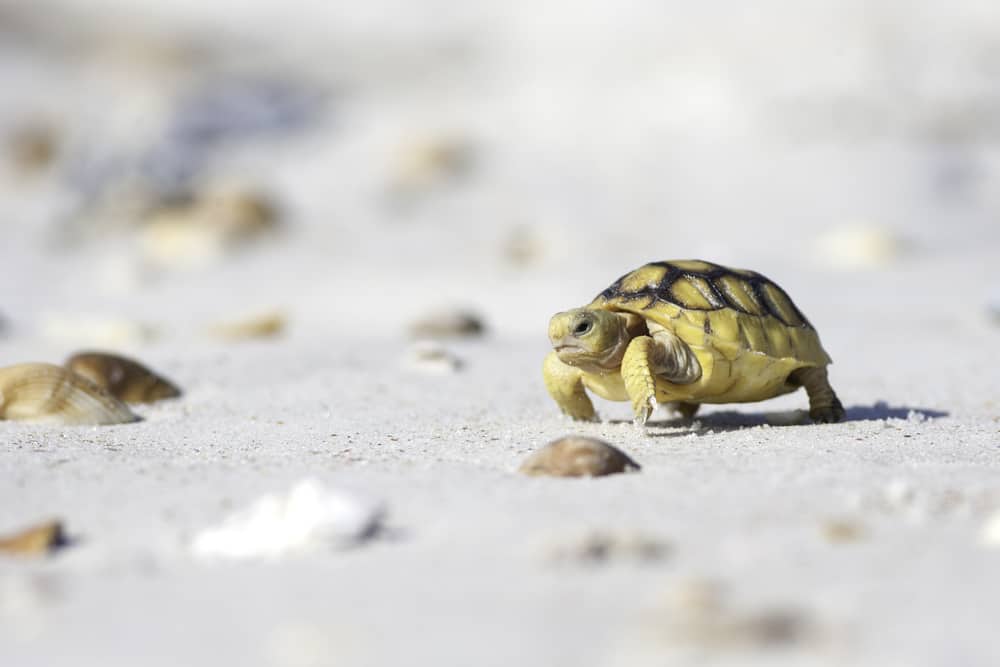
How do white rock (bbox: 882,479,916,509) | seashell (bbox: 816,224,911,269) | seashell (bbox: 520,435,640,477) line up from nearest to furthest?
white rock (bbox: 882,479,916,509)
seashell (bbox: 520,435,640,477)
seashell (bbox: 816,224,911,269)

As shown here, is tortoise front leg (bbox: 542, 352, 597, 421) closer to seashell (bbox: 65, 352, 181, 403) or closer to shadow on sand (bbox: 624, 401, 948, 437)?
shadow on sand (bbox: 624, 401, 948, 437)

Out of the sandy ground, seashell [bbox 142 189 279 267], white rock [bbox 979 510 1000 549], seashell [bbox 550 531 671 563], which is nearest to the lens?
the sandy ground

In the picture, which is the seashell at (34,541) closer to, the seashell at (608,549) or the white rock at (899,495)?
the seashell at (608,549)

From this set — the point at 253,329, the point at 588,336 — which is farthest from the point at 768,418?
the point at 253,329

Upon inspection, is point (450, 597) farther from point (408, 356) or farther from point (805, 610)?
point (408, 356)

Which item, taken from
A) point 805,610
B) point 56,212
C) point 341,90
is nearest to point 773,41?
point 341,90

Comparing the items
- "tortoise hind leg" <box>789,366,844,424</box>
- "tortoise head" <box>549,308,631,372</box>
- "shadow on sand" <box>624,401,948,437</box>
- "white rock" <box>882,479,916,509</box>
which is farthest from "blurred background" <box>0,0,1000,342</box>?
"white rock" <box>882,479,916,509</box>

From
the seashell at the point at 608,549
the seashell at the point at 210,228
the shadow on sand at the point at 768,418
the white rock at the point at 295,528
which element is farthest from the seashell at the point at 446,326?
the seashell at the point at 210,228
